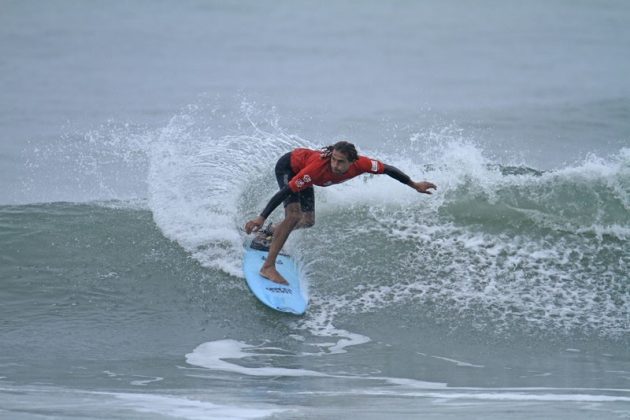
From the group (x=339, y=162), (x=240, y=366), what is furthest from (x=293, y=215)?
(x=240, y=366)

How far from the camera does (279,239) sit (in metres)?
7.23

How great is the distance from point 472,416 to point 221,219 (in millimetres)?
4608

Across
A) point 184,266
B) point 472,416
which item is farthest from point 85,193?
point 472,416

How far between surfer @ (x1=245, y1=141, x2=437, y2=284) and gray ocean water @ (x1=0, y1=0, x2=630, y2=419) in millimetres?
536

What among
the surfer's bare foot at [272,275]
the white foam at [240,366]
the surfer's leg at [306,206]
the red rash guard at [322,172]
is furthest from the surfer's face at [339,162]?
the white foam at [240,366]

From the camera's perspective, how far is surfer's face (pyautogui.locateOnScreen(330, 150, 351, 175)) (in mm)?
6547

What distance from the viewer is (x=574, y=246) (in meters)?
8.33

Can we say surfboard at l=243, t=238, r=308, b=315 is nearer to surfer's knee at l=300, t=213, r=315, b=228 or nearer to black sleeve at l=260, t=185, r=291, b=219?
surfer's knee at l=300, t=213, r=315, b=228

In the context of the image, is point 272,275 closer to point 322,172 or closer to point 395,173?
point 322,172

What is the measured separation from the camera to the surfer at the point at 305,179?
21.8 feet

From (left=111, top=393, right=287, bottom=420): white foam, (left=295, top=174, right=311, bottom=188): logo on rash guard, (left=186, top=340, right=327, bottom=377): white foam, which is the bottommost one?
(left=111, top=393, right=287, bottom=420): white foam

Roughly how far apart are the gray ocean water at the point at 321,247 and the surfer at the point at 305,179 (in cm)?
54

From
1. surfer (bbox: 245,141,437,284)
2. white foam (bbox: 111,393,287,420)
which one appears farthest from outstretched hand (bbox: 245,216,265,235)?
white foam (bbox: 111,393,287,420)

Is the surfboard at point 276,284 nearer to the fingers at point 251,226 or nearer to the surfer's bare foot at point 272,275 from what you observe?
the surfer's bare foot at point 272,275
